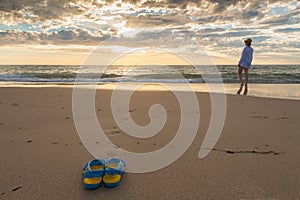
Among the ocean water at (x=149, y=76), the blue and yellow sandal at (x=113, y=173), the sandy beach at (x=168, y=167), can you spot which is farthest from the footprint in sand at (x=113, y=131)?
the ocean water at (x=149, y=76)

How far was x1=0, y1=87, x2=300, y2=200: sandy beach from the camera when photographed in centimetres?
170

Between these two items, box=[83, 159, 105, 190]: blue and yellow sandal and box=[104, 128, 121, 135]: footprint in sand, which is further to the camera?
box=[104, 128, 121, 135]: footprint in sand

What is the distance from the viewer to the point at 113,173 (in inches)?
74.6

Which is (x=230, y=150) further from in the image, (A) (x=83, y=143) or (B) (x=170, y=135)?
(A) (x=83, y=143)

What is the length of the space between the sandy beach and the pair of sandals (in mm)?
56

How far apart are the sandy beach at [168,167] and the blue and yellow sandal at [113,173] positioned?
56mm

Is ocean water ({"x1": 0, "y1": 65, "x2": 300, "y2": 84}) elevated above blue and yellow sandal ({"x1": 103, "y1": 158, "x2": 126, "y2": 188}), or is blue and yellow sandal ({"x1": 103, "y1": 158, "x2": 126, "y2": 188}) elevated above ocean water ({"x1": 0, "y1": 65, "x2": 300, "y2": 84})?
blue and yellow sandal ({"x1": 103, "y1": 158, "x2": 126, "y2": 188})

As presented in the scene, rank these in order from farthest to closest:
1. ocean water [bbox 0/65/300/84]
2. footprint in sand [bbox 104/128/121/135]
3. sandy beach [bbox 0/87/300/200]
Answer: ocean water [bbox 0/65/300/84]
footprint in sand [bbox 104/128/121/135]
sandy beach [bbox 0/87/300/200]

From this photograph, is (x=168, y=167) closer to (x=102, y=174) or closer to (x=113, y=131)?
(x=102, y=174)

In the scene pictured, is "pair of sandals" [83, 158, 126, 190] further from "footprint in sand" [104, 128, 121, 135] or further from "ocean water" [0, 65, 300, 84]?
"ocean water" [0, 65, 300, 84]

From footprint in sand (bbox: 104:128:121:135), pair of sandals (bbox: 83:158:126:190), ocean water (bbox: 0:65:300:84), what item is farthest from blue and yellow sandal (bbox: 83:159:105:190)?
ocean water (bbox: 0:65:300:84)

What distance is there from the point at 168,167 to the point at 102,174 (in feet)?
2.02

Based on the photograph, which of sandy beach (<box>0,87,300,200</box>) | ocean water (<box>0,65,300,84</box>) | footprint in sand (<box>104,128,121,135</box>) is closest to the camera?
sandy beach (<box>0,87,300,200</box>)

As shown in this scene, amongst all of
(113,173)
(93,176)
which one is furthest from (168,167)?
(93,176)
